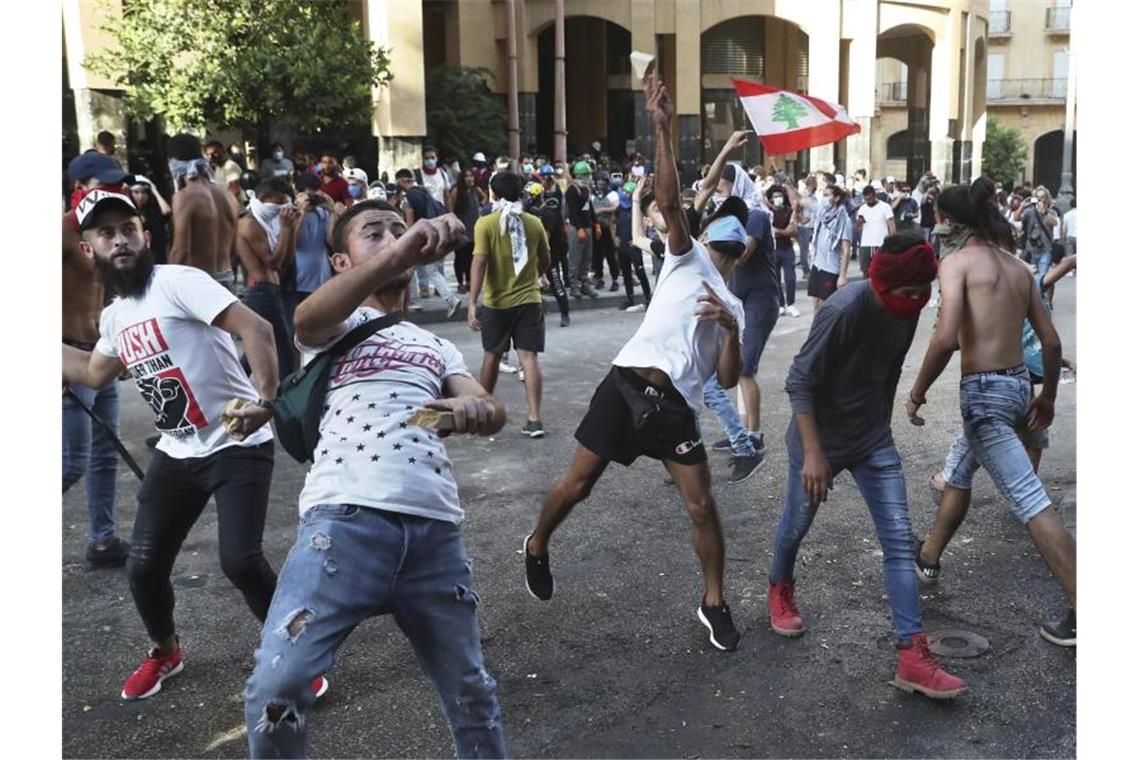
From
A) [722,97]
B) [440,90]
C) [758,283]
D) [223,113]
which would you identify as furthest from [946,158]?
[758,283]

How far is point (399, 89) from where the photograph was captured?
864 inches

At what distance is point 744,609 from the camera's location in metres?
4.82

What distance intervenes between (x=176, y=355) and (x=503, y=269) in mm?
4232

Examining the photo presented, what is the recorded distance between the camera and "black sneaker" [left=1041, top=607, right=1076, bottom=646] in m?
4.38

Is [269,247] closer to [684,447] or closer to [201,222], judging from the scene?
[201,222]

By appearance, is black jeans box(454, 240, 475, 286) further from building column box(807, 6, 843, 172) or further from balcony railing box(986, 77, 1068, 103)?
balcony railing box(986, 77, 1068, 103)

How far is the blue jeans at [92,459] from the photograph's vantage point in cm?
525

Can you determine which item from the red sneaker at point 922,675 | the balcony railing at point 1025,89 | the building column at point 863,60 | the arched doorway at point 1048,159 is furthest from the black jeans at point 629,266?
the arched doorway at point 1048,159

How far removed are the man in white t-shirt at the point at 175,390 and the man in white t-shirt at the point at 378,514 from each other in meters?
0.96

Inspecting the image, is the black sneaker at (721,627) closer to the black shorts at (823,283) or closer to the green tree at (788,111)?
the green tree at (788,111)

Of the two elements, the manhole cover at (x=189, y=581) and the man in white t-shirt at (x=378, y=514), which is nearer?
the man in white t-shirt at (x=378, y=514)

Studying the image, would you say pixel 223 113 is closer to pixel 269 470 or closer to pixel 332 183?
pixel 332 183

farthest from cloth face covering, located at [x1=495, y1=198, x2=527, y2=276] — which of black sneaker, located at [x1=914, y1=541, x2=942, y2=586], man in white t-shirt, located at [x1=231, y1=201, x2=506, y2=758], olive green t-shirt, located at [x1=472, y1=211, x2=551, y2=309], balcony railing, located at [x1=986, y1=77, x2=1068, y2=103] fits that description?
balcony railing, located at [x1=986, y1=77, x2=1068, y2=103]

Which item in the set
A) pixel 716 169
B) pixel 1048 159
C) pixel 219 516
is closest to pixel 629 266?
pixel 716 169
